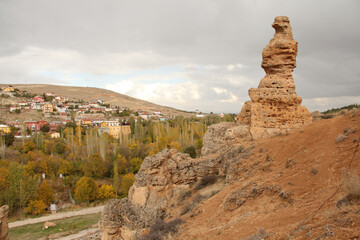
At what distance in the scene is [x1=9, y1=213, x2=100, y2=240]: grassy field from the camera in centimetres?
2333

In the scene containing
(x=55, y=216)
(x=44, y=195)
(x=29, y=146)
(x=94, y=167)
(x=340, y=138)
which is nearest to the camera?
(x=340, y=138)

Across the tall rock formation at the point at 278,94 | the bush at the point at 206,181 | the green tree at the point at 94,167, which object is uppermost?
the tall rock formation at the point at 278,94

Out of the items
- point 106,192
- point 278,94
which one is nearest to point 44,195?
point 106,192

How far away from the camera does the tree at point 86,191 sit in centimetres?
3172

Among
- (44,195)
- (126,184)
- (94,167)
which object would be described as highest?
(94,167)

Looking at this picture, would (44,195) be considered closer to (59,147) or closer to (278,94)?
(59,147)

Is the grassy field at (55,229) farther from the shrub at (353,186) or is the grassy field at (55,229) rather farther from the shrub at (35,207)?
the shrub at (353,186)

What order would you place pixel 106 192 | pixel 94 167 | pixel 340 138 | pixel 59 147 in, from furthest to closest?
1. pixel 59 147
2. pixel 94 167
3. pixel 106 192
4. pixel 340 138

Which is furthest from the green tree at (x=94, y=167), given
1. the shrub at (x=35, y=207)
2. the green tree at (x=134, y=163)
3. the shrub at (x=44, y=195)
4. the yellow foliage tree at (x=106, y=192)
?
the shrub at (x=35, y=207)

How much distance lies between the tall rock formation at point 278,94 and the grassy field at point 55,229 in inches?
817

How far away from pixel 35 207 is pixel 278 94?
30.0 m

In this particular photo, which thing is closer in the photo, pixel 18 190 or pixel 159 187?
pixel 159 187

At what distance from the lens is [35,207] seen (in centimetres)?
2916

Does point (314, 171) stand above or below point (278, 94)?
below
